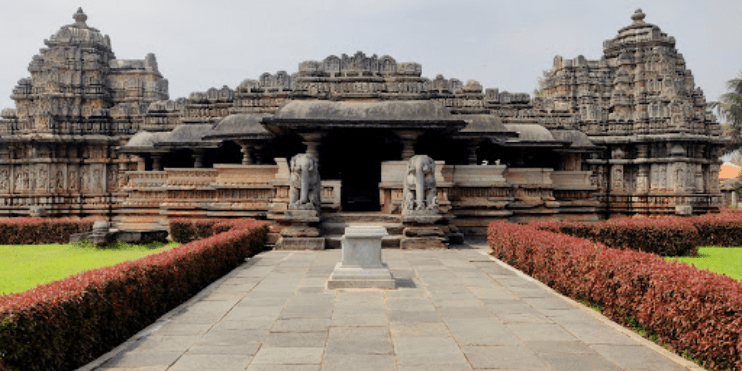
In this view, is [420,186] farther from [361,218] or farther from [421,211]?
[361,218]

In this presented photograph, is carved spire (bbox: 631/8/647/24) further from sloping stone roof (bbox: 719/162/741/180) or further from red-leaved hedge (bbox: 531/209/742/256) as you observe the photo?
sloping stone roof (bbox: 719/162/741/180)

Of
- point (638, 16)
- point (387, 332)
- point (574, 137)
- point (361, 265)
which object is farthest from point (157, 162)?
point (638, 16)

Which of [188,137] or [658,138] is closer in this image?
[188,137]

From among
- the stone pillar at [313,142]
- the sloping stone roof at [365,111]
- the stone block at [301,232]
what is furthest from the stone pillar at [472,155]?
the stone block at [301,232]

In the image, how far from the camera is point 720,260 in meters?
12.4

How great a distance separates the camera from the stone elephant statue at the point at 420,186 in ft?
44.1

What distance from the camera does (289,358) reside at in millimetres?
5039

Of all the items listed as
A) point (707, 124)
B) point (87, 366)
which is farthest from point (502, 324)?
point (707, 124)

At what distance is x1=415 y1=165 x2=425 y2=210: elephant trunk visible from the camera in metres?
13.4

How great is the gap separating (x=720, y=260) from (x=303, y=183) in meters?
9.64

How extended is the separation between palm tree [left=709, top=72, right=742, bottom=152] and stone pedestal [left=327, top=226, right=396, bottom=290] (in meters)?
43.6

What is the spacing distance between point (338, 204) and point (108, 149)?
1640 centimetres

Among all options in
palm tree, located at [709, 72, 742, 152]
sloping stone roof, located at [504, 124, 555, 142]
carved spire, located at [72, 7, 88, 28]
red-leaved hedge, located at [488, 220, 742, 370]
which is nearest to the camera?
red-leaved hedge, located at [488, 220, 742, 370]

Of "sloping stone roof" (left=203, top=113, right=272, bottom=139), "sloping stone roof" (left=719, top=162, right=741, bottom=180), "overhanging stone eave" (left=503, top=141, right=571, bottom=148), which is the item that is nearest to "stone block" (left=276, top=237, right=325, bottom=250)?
"sloping stone roof" (left=203, top=113, right=272, bottom=139)
